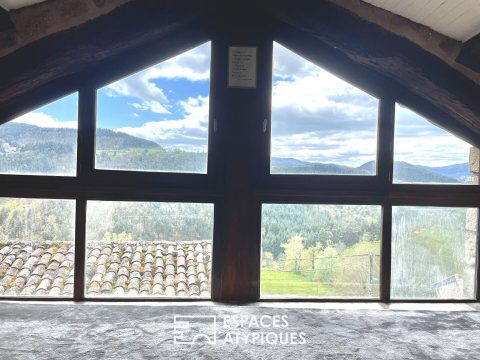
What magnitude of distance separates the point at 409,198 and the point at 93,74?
7.83ft

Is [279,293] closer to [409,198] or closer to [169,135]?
[409,198]

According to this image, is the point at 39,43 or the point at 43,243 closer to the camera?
the point at 39,43

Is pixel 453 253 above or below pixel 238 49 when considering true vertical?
below

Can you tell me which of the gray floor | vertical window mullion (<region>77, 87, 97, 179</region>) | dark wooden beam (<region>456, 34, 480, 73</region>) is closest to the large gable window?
vertical window mullion (<region>77, 87, 97, 179</region>)

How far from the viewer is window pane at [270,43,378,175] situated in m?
2.66

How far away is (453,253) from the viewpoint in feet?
8.98

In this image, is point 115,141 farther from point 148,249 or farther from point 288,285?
point 288,285

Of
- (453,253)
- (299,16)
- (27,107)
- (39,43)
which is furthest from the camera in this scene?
(453,253)

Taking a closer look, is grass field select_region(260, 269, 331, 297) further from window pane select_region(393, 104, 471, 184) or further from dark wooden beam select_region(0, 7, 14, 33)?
dark wooden beam select_region(0, 7, 14, 33)

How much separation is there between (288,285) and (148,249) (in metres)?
1.04

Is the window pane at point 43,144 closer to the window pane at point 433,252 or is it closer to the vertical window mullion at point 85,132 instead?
the vertical window mullion at point 85,132

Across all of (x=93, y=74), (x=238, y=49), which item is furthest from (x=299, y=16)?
(x=93, y=74)

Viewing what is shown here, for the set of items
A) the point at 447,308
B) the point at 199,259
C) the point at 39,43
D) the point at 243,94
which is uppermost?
the point at 39,43

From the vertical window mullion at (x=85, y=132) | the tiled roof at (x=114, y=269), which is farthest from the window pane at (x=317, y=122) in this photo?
the vertical window mullion at (x=85, y=132)
